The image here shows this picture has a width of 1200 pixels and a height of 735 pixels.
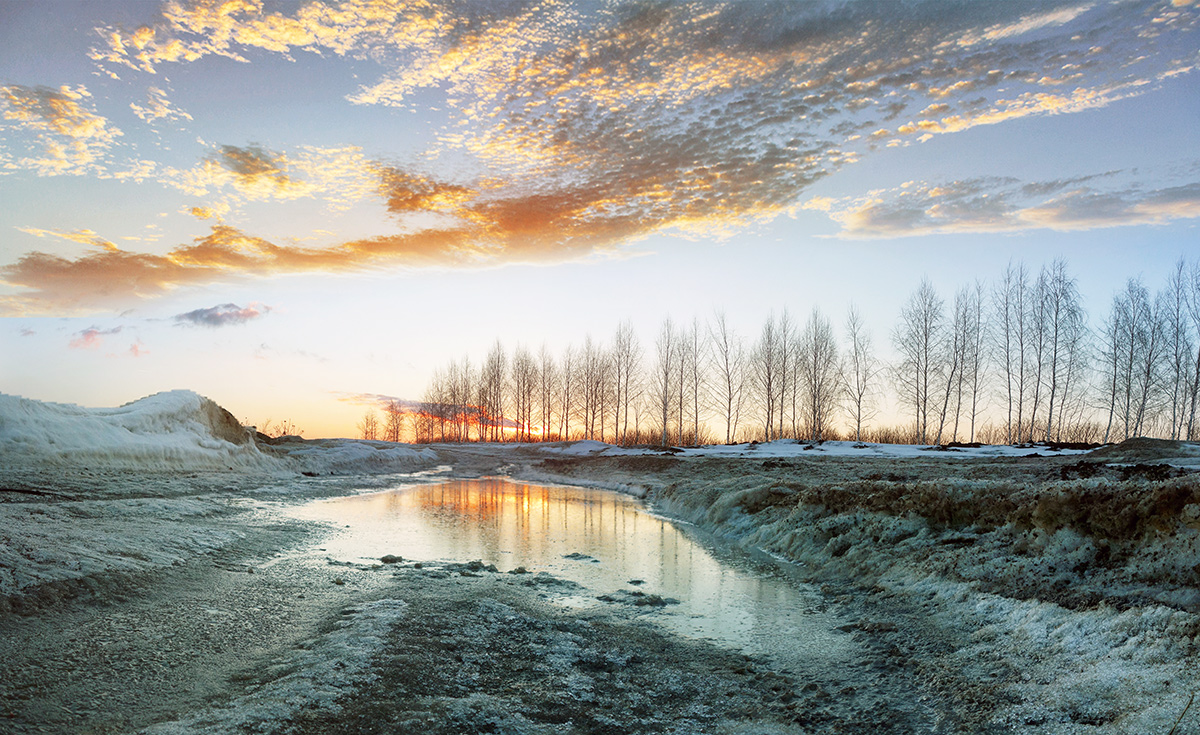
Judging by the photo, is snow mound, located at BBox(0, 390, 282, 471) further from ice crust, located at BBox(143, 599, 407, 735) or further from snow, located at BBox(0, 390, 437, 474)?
ice crust, located at BBox(143, 599, 407, 735)

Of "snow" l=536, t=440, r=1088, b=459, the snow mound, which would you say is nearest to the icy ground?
the snow mound

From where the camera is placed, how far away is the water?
5.72 m

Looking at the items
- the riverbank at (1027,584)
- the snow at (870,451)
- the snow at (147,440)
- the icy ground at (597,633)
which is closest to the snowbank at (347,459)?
the snow at (147,440)

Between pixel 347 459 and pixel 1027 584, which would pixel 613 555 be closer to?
pixel 1027 584

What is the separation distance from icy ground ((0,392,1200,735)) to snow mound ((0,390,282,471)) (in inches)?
174

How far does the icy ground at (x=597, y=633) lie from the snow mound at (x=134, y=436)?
4415 millimetres

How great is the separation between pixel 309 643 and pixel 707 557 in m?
6.14

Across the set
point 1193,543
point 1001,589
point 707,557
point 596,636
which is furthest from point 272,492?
point 1193,543

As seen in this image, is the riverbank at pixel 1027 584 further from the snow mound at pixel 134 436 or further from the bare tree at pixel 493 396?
the bare tree at pixel 493 396

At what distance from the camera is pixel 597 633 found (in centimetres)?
538

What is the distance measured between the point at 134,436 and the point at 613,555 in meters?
14.2

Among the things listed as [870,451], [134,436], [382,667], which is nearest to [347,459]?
[134,436]

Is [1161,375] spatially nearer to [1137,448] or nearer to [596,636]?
[1137,448]

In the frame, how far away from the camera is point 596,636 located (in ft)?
17.4
